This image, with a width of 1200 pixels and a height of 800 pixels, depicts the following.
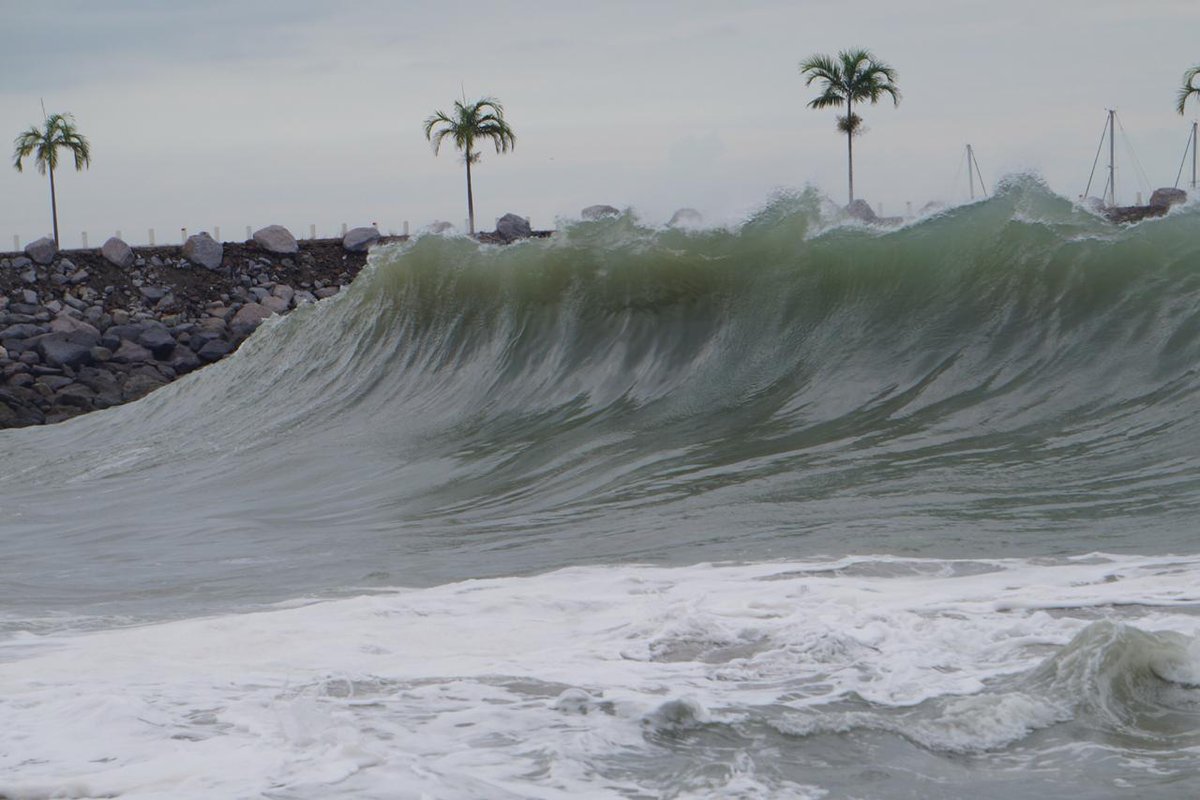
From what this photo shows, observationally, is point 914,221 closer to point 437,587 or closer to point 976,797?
point 437,587

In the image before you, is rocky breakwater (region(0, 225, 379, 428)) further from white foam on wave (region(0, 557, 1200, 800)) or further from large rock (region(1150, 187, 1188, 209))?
large rock (region(1150, 187, 1188, 209))

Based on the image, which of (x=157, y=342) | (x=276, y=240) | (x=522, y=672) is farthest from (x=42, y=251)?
(x=522, y=672)

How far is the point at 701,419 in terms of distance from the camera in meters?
9.84

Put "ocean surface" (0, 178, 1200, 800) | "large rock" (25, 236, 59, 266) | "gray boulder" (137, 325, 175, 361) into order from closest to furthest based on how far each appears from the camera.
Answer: "ocean surface" (0, 178, 1200, 800) < "gray boulder" (137, 325, 175, 361) < "large rock" (25, 236, 59, 266)

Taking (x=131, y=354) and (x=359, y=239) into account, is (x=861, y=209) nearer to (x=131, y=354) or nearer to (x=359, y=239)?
(x=359, y=239)

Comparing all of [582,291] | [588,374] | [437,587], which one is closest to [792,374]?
[588,374]

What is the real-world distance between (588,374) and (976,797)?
8.24 metres

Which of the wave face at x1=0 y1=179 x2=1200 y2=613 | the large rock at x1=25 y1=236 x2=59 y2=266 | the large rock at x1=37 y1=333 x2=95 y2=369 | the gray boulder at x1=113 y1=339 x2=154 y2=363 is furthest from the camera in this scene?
the large rock at x1=25 y1=236 x2=59 y2=266

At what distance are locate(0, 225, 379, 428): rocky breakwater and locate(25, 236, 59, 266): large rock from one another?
0.02 metres

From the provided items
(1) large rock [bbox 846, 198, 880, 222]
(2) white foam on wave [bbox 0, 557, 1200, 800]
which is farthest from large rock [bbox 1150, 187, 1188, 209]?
(2) white foam on wave [bbox 0, 557, 1200, 800]

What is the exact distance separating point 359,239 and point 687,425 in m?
25.7

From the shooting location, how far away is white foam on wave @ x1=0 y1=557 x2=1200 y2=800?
359 cm

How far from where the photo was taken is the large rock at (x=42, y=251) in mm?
31938

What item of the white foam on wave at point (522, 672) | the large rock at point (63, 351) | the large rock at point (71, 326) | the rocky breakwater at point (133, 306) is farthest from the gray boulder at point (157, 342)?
the white foam on wave at point (522, 672)
